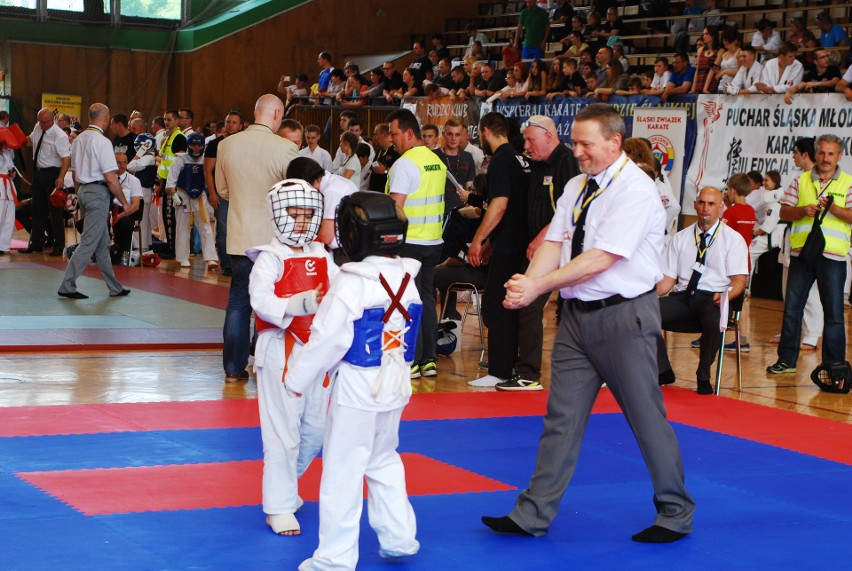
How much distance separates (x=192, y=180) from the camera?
1395 centimetres

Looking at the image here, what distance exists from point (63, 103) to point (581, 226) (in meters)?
20.5

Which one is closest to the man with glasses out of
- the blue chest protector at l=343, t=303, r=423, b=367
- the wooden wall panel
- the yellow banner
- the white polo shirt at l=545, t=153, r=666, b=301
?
the yellow banner

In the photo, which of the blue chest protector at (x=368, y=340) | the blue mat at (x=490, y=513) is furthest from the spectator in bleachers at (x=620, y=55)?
the blue chest protector at (x=368, y=340)

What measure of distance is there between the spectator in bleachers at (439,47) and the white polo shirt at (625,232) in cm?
1731

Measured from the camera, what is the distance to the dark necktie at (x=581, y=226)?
446 centimetres

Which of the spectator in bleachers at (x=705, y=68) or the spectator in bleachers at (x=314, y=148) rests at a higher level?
the spectator in bleachers at (x=705, y=68)

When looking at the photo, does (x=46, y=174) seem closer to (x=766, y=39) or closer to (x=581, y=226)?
(x=766, y=39)

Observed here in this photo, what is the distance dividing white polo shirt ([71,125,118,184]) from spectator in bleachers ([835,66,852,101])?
7.71 m

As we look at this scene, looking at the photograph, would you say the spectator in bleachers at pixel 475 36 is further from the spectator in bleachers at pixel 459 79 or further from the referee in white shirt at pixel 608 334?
the referee in white shirt at pixel 608 334

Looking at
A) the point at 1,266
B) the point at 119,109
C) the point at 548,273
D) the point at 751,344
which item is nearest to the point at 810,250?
the point at 751,344

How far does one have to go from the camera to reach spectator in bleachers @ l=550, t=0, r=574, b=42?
65.3 feet

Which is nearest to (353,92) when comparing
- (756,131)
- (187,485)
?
(756,131)

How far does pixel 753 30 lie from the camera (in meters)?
17.0

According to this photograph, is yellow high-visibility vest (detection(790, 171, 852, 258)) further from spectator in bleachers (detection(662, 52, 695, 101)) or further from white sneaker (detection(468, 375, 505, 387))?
spectator in bleachers (detection(662, 52, 695, 101))
